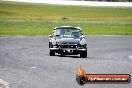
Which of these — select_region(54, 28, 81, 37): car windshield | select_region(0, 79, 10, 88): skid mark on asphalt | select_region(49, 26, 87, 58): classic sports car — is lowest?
select_region(49, 26, 87, 58): classic sports car

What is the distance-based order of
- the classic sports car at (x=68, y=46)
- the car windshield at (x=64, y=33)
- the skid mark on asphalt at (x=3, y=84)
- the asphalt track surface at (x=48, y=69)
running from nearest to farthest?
the skid mark on asphalt at (x=3, y=84), the asphalt track surface at (x=48, y=69), the classic sports car at (x=68, y=46), the car windshield at (x=64, y=33)

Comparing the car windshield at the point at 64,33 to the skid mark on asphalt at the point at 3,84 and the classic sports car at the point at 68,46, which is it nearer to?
the classic sports car at the point at 68,46

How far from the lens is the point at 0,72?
17656 millimetres

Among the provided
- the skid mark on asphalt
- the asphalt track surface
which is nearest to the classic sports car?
the asphalt track surface

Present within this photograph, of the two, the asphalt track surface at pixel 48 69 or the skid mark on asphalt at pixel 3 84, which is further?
the asphalt track surface at pixel 48 69

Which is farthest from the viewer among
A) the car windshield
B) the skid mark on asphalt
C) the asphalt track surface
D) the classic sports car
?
the car windshield

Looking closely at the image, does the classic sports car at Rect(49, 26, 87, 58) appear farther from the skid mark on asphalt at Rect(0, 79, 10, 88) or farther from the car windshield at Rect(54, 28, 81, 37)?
the skid mark on asphalt at Rect(0, 79, 10, 88)

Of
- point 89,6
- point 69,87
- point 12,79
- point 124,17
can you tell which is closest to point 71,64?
point 12,79

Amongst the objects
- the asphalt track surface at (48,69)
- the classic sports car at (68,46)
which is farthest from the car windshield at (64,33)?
the asphalt track surface at (48,69)

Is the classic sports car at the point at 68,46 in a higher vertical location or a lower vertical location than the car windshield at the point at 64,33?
lower

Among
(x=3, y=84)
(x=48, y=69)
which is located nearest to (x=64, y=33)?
(x=48, y=69)

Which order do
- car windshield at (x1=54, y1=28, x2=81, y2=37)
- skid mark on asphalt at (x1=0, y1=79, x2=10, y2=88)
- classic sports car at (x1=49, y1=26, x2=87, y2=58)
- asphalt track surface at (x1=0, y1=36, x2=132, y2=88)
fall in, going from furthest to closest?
car windshield at (x1=54, y1=28, x2=81, y2=37)
classic sports car at (x1=49, y1=26, x2=87, y2=58)
asphalt track surface at (x1=0, y1=36, x2=132, y2=88)
skid mark on asphalt at (x1=0, y1=79, x2=10, y2=88)

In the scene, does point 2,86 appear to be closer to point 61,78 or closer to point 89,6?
point 61,78

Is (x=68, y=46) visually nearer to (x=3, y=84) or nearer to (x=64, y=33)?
(x=64, y=33)
